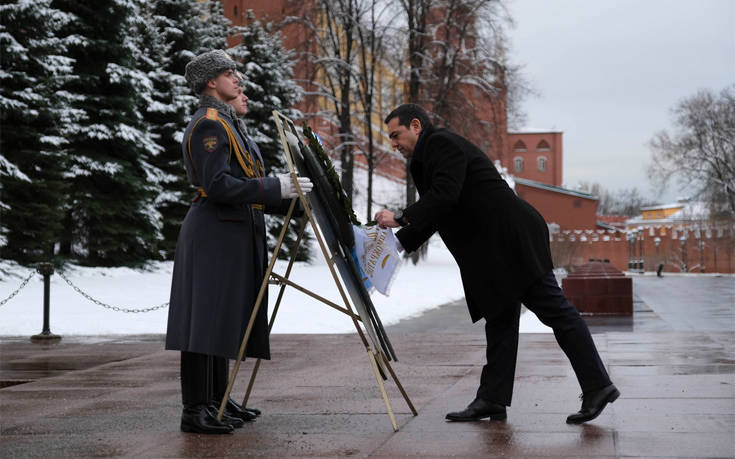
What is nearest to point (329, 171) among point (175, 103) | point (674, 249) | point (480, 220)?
point (480, 220)

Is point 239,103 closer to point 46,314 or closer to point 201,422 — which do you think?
point 201,422

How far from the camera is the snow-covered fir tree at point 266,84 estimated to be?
31.4m

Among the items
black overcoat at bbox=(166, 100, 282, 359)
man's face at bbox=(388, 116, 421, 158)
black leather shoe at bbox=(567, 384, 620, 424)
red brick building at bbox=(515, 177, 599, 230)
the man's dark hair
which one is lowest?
black leather shoe at bbox=(567, 384, 620, 424)

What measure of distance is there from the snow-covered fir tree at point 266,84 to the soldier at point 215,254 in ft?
86.4

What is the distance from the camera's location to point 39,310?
46.7 ft

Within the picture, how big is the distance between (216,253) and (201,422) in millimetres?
896

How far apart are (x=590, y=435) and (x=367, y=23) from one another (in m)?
30.5

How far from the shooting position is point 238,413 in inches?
197

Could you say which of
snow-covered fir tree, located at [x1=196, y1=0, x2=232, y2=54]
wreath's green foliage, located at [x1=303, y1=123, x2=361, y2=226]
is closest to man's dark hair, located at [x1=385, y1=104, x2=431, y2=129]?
wreath's green foliage, located at [x1=303, y1=123, x2=361, y2=226]

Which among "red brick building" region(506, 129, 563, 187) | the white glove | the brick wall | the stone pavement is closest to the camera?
the stone pavement

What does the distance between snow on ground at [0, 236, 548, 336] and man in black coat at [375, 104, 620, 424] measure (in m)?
6.59

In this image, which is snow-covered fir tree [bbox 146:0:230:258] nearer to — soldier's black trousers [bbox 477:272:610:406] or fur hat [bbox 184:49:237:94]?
fur hat [bbox 184:49:237:94]

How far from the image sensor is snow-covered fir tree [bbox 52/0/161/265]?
22594 mm

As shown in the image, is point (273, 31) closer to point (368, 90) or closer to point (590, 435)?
point (368, 90)
